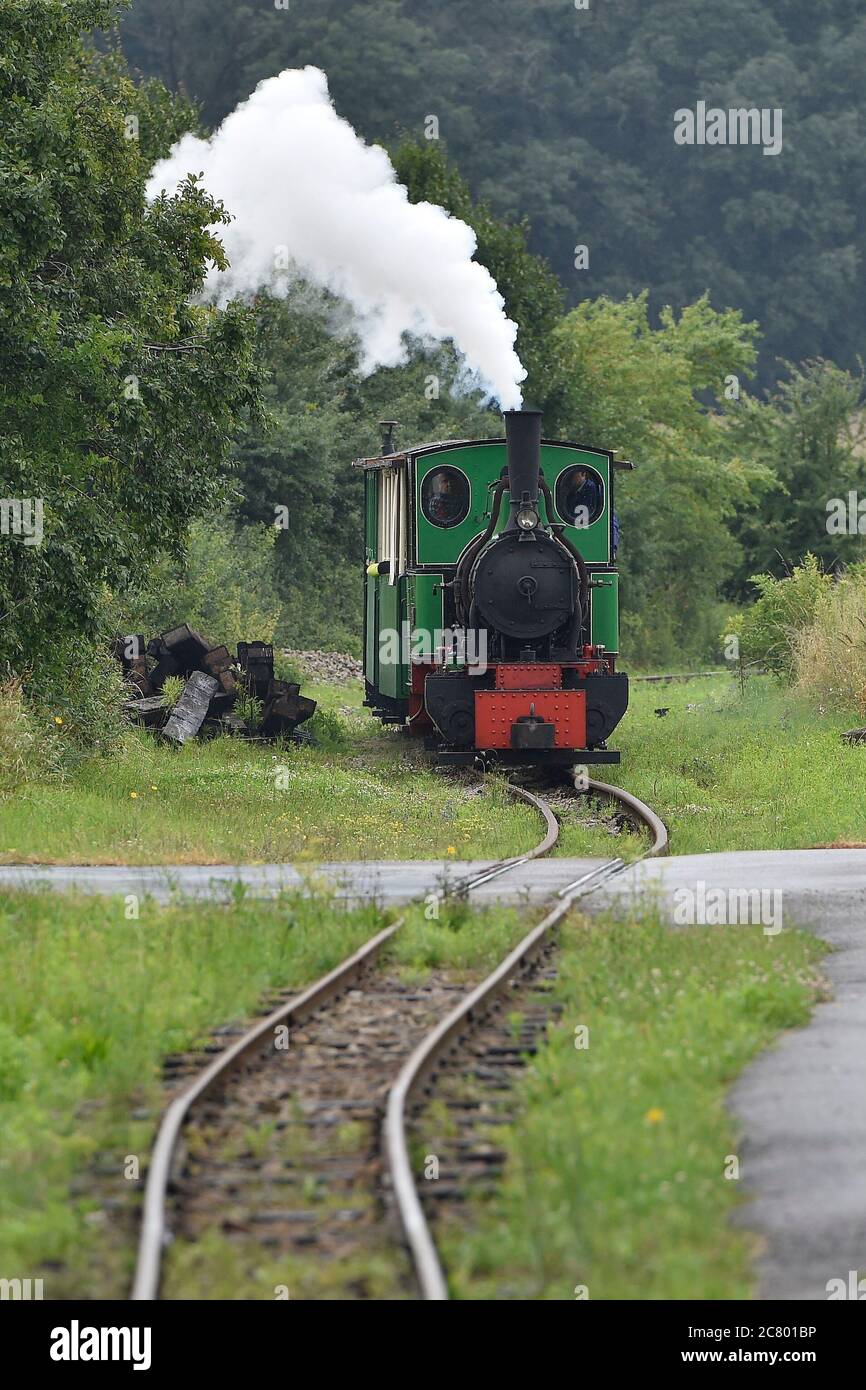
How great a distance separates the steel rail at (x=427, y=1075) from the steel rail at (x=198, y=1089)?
2.23ft

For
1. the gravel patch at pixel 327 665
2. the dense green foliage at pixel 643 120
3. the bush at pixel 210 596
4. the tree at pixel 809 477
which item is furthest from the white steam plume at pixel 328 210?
the dense green foliage at pixel 643 120

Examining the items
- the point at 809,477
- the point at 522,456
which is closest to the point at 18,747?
the point at 522,456

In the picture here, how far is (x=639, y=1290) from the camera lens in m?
5.21

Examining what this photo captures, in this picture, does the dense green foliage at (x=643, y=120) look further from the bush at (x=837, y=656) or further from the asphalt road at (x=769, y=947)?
the asphalt road at (x=769, y=947)

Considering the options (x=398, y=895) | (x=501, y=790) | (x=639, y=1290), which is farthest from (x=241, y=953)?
(x=501, y=790)

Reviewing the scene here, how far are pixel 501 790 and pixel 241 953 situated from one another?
29.1 feet

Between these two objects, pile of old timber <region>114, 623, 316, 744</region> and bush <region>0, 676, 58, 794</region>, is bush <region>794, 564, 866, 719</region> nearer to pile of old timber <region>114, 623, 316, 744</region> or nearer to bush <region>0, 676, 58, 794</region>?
pile of old timber <region>114, 623, 316, 744</region>

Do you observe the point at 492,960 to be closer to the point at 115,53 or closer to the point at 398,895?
the point at 398,895

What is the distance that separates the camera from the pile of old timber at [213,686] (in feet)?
74.8

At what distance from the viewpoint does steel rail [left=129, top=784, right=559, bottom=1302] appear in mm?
5293

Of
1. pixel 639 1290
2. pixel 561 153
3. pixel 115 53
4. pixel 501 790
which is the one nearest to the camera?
pixel 639 1290

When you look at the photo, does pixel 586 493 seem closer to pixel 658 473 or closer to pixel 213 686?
pixel 213 686

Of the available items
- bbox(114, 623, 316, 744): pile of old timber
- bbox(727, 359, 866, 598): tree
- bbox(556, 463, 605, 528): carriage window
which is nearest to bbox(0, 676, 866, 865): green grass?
bbox(114, 623, 316, 744): pile of old timber

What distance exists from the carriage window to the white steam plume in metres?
8.09
